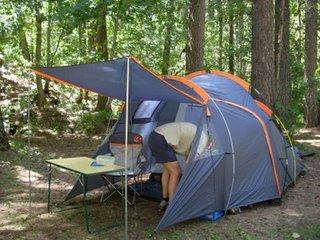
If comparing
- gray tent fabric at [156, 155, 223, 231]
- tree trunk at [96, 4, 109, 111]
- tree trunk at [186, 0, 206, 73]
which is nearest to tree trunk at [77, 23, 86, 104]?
tree trunk at [96, 4, 109, 111]

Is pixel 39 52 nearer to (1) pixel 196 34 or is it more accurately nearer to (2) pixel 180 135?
(1) pixel 196 34

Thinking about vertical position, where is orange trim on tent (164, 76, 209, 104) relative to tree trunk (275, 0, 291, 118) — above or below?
below

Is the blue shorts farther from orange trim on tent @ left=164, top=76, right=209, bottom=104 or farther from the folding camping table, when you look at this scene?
orange trim on tent @ left=164, top=76, right=209, bottom=104

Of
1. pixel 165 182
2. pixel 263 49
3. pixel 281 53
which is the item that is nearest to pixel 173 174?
pixel 165 182

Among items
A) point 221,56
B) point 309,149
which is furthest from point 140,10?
point 221,56

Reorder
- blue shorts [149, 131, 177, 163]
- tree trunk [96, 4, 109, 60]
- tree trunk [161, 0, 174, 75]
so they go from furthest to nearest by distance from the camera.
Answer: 1. tree trunk [96, 4, 109, 60]
2. tree trunk [161, 0, 174, 75]
3. blue shorts [149, 131, 177, 163]

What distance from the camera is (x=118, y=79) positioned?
16.4 ft

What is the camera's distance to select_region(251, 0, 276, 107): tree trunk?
8.02 meters

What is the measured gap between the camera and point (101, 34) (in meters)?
13.8

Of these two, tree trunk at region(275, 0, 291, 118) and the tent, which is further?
tree trunk at region(275, 0, 291, 118)

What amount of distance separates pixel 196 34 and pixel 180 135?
476 centimetres

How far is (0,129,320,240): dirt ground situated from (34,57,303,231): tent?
178 millimetres

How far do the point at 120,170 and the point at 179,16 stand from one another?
29.1 ft

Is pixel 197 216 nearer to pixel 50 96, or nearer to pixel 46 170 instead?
pixel 46 170
